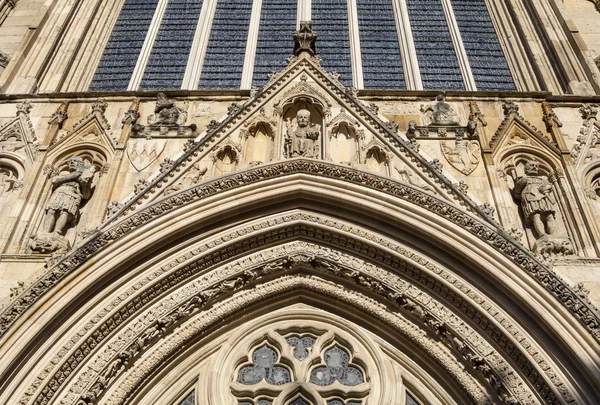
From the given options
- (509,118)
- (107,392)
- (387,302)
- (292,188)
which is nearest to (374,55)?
(509,118)

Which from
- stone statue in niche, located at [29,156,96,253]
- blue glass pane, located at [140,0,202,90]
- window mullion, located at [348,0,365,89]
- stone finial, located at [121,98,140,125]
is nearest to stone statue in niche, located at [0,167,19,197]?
stone statue in niche, located at [29,156,96,253]

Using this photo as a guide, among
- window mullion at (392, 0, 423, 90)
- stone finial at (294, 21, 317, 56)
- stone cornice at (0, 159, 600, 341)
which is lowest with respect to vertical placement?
stone cornice at (0, 159, 600, 341)

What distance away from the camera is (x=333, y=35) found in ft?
55.7

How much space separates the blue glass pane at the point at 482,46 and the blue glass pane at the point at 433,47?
0.38 meters

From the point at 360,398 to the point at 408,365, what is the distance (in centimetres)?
86

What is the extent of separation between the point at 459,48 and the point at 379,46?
6.00 feet

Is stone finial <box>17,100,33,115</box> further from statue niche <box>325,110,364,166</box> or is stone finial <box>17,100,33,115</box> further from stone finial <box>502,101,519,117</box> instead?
stone finial <box>502,101,519,117</box>

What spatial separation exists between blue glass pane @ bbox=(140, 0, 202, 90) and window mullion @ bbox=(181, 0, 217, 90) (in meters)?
0.14

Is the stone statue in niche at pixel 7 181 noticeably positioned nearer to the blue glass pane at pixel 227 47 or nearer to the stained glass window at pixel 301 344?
the blue glass pane at pixel 227 47

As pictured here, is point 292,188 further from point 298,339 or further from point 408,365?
point 408,365

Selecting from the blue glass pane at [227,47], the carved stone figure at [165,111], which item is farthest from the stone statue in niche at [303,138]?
the blue glass pane at [227,47]

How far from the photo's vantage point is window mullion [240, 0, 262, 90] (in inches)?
612

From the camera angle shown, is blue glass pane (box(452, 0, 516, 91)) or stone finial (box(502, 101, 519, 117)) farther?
blue glass pane (box(452, 0, 516, 91))

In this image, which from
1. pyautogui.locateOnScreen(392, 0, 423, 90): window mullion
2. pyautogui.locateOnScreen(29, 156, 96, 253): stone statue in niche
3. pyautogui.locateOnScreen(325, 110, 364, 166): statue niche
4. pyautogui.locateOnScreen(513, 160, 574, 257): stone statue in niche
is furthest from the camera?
pyautogui.locateOnScreen(392, 0, 423, 90): window mullion
